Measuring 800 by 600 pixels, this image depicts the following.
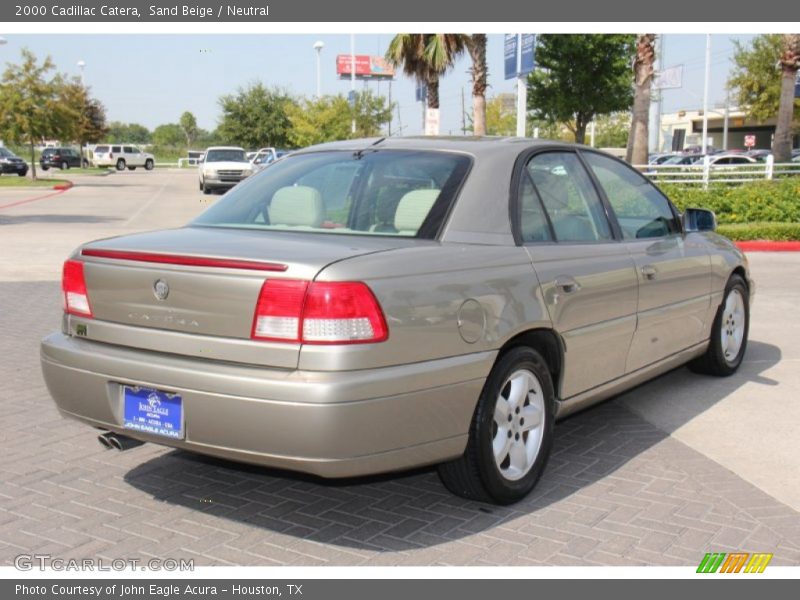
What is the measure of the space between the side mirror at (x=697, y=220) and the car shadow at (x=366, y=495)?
153 cm

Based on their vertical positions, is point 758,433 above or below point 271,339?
below

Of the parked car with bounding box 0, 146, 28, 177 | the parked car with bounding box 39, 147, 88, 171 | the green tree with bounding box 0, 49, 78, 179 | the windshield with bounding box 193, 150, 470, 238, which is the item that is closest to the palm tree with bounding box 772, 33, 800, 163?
the windshield with bounding box 193, 150, 470, 238

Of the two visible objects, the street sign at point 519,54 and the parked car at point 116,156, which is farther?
the parked car at point 116,156

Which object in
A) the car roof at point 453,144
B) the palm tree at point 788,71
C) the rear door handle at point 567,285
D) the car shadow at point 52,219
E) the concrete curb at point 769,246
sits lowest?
the concrete curb at point 769,246

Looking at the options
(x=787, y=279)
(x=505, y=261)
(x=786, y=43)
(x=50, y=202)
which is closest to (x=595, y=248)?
(x=505, y=261)

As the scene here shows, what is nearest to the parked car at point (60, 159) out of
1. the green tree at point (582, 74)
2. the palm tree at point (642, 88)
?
the green tree at point (582, 74)

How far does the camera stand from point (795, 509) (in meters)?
4.18

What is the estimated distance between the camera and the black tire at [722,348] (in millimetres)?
6430

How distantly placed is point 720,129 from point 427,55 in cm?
7336

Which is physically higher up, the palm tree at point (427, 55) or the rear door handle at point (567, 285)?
the palm tree at point (427, 55)

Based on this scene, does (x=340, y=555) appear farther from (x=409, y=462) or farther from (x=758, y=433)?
(x=758, y=433)

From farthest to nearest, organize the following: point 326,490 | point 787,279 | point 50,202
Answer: point 50,202, point 787,279, point 326,490

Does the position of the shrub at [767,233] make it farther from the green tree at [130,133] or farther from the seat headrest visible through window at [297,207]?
the green tree at [130,133]

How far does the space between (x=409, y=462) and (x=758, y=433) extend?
8.94ft
